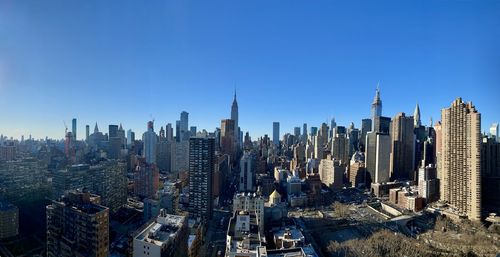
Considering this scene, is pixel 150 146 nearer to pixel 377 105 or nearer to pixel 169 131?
pixel 169 131

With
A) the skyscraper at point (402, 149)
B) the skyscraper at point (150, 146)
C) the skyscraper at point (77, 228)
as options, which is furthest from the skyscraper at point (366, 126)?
the skyscraper at point (77, 228)

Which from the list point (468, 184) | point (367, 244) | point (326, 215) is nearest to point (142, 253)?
point (367, 244)

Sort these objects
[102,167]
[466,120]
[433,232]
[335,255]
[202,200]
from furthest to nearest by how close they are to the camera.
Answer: [466,120], [102,167], [202,200], [433,232], [335,255]

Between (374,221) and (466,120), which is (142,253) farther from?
(466,120)

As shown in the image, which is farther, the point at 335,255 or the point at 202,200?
the point at 202,200

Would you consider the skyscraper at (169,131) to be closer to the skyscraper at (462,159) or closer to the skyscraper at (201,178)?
the skyscraper at (201,178)

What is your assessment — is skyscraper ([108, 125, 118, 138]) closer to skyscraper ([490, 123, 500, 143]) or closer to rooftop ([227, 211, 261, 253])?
rooftop ([227, 211, 261, 253])

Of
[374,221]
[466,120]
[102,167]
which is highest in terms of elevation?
[466,120]
